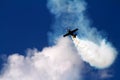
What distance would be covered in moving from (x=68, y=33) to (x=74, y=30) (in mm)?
4842

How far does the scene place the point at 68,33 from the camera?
155000 millimetres

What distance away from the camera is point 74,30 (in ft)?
500

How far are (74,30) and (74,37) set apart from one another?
4.48 metres

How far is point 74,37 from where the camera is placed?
504ft

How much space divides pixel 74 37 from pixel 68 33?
15.2ft
